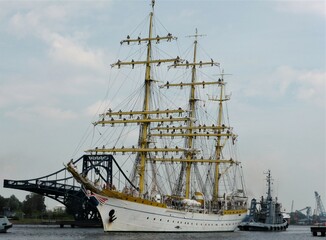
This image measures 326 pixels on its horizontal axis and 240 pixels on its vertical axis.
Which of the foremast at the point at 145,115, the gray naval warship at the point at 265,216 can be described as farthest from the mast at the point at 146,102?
the gray naval warship at the point at 265,216

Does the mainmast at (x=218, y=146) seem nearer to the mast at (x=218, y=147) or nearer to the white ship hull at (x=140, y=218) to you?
the mast at (x=218, y=147)

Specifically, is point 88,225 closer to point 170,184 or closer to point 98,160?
point 98,160

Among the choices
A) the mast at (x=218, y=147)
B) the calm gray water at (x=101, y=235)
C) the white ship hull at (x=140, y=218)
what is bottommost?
the calm gray water at (x=101, y=235)

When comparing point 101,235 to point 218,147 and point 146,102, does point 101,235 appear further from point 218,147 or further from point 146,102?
point 218,147

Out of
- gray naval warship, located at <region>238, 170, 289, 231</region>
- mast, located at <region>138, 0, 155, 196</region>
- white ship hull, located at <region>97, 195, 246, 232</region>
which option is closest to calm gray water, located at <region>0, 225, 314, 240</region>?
white ship hull, located at <region>97, 195, 246, 232</region>

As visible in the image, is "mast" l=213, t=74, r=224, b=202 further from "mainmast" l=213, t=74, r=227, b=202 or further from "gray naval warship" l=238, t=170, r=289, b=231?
"gray naval warship" l=238, t=170, r=289, b=231

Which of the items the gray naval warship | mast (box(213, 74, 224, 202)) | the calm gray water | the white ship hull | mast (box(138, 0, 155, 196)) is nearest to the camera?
the calm gray water

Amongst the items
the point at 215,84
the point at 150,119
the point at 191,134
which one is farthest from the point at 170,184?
the point at 215,84

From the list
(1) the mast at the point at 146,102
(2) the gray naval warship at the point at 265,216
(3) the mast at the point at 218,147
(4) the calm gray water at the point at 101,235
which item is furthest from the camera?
(2) the gray naval warship at the point at 265,216

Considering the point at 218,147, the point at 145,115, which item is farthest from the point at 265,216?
the point at 145,115

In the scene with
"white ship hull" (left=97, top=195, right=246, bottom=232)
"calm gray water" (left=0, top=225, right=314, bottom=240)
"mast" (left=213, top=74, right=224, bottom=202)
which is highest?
"mast" (left=213, top=74, right=224, bottom=202)

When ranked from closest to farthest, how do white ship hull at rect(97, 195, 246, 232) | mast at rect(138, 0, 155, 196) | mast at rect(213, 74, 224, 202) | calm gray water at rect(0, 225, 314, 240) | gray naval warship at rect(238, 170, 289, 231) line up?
calm gray water at rect(0, 225, 314, 240)
white ship hull at rect(97, 195, 246, 232)
mast at rect(138, 0, 155, 196)
mast at rect(213, 74, 224, 202)
gray naval warship at rect(238, 170, 289, 231)

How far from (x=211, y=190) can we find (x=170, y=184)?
14.7m

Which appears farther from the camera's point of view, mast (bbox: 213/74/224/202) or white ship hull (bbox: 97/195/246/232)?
mast (bbox: 213/74/224/202)
